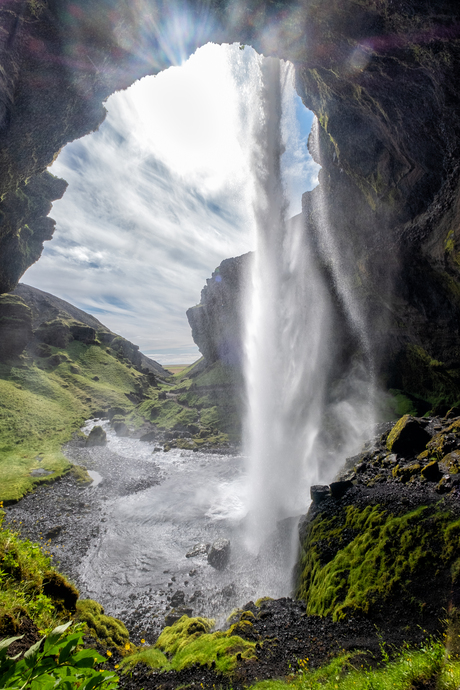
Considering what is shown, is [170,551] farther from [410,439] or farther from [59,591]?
[410,439]

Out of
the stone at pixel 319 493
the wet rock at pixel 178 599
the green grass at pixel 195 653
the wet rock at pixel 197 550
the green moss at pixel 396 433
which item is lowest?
the wet rock at pixel 178 599

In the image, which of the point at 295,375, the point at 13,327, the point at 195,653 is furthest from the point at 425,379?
the point at 13,327

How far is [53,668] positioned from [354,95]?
3249 centimetres

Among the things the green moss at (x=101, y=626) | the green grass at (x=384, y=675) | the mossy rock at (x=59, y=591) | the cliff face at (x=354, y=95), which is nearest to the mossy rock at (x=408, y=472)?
the green grass at (x=384, y=675)

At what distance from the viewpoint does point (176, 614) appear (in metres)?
14.2

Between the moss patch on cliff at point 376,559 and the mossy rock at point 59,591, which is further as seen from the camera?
the moss patch on cliff at point 376,559

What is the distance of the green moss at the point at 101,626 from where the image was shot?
9.63 meters

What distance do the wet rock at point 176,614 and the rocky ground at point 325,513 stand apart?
164cm

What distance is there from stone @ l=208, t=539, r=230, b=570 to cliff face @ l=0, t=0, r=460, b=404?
26.7m

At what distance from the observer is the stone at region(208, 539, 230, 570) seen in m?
18.0

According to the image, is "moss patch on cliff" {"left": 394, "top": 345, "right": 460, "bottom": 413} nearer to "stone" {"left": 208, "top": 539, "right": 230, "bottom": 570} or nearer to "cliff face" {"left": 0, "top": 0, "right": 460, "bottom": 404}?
"cliff face" {"left": 0, "top": 0, "right": 460, "bottom": 404}

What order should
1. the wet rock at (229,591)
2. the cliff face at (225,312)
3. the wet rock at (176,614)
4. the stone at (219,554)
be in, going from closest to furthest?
the wet rock at (176,614)
the wet rock at (229,591)
the stone at (219,554)
the cliff face at (225,312)

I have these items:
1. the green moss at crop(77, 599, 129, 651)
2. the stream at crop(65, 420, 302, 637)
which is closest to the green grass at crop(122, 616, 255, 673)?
the green moss at crop(77, 599, 129, 651)

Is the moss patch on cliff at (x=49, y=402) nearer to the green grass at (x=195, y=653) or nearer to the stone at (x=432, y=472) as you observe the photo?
the green grass at (x=195, y=653)
